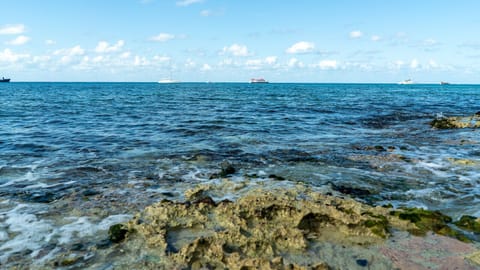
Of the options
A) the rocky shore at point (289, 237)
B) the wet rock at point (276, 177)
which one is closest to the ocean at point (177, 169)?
the wet rock at point (276, 177)

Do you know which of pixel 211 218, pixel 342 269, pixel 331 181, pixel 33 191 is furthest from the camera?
pixel 331 181

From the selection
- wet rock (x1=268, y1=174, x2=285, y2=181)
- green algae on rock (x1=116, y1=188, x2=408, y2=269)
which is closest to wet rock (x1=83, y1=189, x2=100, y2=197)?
green algae on rock (x1=116, y1=188, x2=408, y2=269)

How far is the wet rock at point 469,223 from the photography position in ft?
23.3

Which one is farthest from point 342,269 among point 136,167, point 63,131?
point 63,131

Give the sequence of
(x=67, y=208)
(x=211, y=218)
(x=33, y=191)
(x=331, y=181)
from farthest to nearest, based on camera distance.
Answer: (x=331, y=181) < (x=33, y=191) < (x=67, y=208) < (x=211, y=218)

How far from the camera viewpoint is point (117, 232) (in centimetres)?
681

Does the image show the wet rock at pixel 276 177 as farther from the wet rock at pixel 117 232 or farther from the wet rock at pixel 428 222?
the wet rock at pixel 117 232

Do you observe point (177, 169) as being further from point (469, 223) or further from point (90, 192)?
point (469, 223)

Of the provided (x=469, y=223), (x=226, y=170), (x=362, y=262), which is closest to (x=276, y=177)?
(x=226, y=170)

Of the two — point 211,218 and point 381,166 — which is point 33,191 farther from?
point 381,166

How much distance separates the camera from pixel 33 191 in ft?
32.6

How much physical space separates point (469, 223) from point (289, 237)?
3.89m

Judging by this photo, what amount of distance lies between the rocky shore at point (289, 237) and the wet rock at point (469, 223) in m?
0.02

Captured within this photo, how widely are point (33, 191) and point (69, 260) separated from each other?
196 inches
